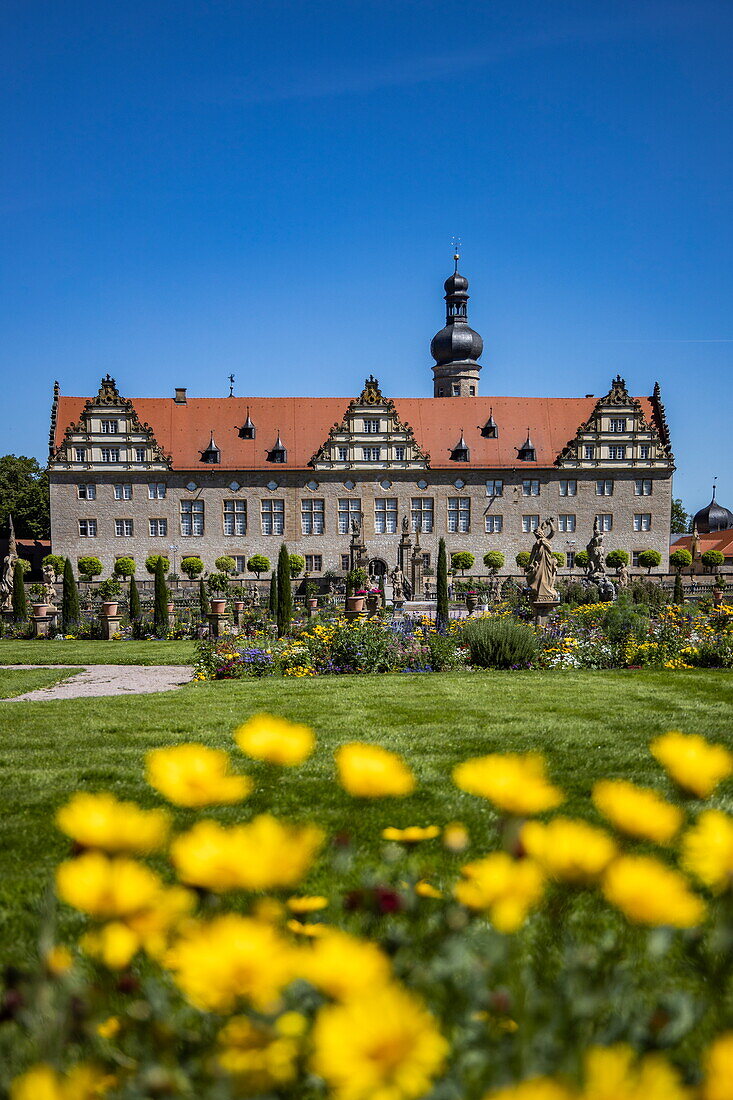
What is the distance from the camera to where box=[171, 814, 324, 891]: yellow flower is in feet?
4.01

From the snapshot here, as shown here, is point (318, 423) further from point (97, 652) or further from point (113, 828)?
point (113, 828)

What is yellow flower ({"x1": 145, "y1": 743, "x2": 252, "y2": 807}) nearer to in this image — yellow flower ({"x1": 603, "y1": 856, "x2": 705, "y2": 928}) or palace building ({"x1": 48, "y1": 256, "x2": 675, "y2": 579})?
yellow flower ({"x1": 603, "y1": 856, "x2": 705, "y2": 928})

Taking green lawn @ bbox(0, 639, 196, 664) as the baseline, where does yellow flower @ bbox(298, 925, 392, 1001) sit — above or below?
above

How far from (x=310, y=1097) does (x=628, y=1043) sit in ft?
2.49

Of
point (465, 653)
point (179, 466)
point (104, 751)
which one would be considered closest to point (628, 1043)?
point (104, 751)

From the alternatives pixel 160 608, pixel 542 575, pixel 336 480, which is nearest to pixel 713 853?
pixel 542 575

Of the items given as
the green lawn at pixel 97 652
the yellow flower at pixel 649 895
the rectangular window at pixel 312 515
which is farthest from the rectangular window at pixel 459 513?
the yellow flower at pixel 649 895

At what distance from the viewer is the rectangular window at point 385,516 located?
142 ft

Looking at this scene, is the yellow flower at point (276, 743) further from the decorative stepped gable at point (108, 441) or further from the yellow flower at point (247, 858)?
the decorative stepped gable at point (108, 441)

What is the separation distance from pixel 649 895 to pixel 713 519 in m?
70.0

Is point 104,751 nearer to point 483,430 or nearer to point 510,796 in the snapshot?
point 510,796

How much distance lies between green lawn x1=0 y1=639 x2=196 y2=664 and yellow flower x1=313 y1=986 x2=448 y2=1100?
1469 cm

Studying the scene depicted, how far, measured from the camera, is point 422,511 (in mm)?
43281

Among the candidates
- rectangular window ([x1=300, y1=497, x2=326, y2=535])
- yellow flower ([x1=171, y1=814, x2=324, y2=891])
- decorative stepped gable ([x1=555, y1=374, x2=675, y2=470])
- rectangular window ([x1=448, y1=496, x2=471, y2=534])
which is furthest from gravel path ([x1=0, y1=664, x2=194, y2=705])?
decorative stepped gable ([x1=555, y1=374, x2=675, y2=470])
